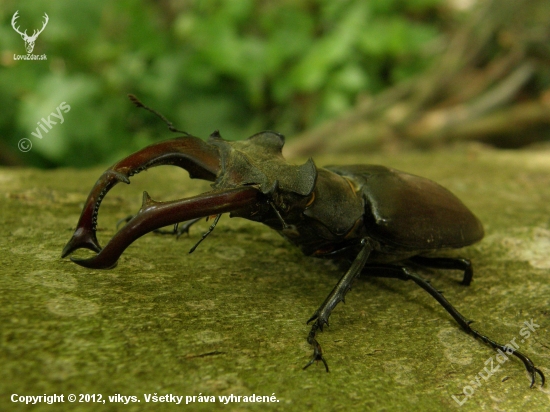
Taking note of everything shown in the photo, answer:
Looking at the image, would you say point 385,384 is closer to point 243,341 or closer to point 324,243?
point 243,341

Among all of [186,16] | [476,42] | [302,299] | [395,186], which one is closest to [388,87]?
[476,42]

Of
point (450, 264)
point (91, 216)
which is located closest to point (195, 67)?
point (450, 264)

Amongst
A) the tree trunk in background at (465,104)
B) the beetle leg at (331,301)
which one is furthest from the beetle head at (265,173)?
the tree trunk in background at (465,104)

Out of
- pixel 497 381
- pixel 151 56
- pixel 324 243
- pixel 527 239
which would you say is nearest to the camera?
pixel 497 381

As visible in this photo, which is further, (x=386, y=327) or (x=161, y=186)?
(x=161, y=186)

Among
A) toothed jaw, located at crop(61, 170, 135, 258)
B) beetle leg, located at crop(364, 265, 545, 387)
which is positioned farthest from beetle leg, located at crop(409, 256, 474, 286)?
toothed jaw, located at crop(61, 170, 135, 258)

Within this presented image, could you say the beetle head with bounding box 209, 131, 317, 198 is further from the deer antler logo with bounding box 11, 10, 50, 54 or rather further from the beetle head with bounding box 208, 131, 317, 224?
the deer antler logo with bounding box 11, 10, 50, 54
